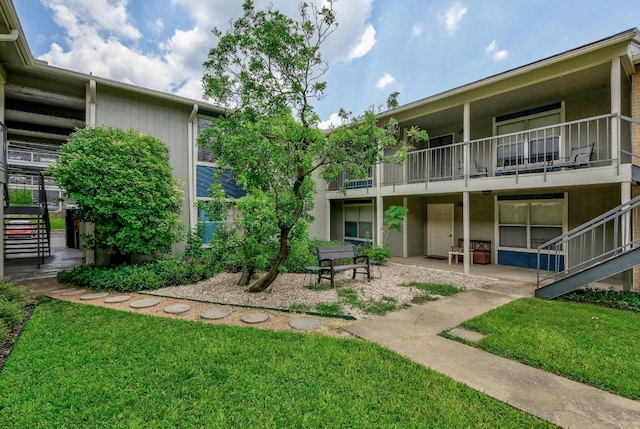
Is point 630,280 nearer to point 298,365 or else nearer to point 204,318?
point 298,365

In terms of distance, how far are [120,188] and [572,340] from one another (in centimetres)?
932

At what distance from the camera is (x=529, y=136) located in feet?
28.9

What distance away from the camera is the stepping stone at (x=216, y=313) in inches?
207

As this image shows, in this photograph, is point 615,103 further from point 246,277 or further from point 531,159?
point 246,277

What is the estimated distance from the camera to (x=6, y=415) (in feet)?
8.67

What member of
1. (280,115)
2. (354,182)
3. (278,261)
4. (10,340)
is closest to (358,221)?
(354,182)

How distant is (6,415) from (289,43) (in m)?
6.45

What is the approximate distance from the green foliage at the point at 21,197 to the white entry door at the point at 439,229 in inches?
734

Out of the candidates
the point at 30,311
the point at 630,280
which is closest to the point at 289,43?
the point at 30,311

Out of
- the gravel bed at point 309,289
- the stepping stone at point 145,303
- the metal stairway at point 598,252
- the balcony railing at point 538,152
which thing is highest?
the balcony railing at point 538,152

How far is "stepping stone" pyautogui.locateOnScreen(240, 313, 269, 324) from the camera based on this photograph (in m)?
5.08

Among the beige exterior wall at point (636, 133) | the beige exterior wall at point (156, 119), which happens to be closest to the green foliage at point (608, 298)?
the beige exterior wall at point (636, 133)

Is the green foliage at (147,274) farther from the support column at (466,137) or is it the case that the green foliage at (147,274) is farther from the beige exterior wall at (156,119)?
the support column at (466,137)

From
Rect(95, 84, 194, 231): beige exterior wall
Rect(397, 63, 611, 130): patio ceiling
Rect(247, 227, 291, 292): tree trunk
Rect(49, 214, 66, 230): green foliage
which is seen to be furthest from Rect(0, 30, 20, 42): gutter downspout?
Rect(49, 214, 66, 230): green foliage
